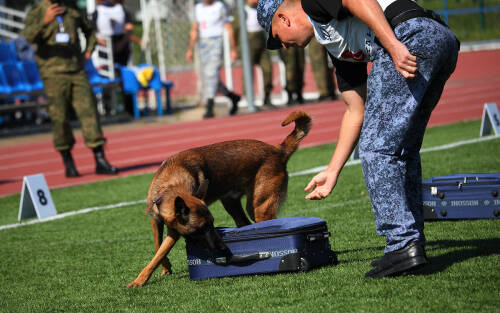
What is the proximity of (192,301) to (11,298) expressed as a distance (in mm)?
1336

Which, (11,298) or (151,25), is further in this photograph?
(151,25)

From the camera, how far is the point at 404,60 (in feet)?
12.6

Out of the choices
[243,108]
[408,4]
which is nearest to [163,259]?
[408,4]

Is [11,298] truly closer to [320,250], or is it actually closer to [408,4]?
[320,250]

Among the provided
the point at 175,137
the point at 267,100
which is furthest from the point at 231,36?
the point at 175,137

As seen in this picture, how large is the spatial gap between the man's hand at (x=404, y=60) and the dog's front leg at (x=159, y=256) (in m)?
1.85

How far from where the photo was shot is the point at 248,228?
16.1 ft

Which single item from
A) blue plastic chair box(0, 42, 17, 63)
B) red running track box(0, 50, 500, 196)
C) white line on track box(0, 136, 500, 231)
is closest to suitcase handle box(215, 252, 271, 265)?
white line on track box(0, 136, 500, 231)

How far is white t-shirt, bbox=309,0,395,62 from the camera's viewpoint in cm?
410

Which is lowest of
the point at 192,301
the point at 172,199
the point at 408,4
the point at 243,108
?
the point at 243,108

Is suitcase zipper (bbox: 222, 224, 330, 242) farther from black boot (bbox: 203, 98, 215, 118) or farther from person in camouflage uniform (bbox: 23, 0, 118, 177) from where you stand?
black boot (bbox: 203, 98, 215, 118)

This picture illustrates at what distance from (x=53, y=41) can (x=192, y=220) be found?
21.6 ft

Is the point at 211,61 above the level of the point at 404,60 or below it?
below

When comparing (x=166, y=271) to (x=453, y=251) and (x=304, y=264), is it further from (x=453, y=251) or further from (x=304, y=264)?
(x=453, y=251)
